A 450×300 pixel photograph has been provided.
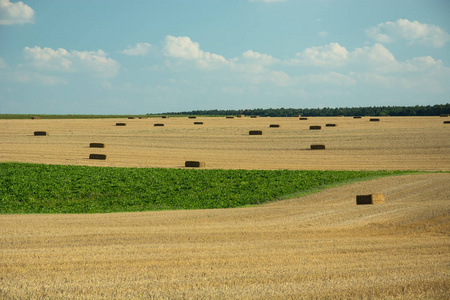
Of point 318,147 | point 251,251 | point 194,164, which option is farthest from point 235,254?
point 318,147

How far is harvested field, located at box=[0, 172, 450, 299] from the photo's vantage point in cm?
955

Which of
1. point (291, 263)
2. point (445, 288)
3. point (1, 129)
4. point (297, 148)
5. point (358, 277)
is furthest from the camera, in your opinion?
point (1, 129)

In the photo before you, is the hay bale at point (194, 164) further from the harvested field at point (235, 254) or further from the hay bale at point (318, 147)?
the harvested field at point (235, 254)

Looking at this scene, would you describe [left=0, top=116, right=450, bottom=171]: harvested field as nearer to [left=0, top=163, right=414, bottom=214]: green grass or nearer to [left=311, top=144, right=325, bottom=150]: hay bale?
[left=311, top=144, right=325, bottom=150]: hay bale

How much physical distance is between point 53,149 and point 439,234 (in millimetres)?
36125

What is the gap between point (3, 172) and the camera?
30859mm

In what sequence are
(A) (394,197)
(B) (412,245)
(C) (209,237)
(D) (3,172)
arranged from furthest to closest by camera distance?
1. (D) (3,172)
2. (A) (394,197)
3. (C) (209,237)
4. (B) (412,245)

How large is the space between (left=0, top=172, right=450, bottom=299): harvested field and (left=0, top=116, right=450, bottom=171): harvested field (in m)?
17.4

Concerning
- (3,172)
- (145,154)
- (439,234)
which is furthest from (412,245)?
(145,154)

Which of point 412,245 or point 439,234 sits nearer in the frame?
point 412,245

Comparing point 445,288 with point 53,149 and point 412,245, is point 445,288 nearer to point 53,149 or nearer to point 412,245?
point 412,245

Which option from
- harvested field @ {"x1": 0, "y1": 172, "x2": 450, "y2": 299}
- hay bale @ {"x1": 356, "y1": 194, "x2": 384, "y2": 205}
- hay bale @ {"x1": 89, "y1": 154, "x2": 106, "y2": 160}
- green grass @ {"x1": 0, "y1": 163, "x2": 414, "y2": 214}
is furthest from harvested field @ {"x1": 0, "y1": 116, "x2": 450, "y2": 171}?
harvested field @ {"x1": 0, "y1": 172, "x2": 450, "y2": 299}

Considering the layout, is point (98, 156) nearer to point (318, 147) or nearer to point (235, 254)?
point (318, 147)

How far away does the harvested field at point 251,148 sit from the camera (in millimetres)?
37219
